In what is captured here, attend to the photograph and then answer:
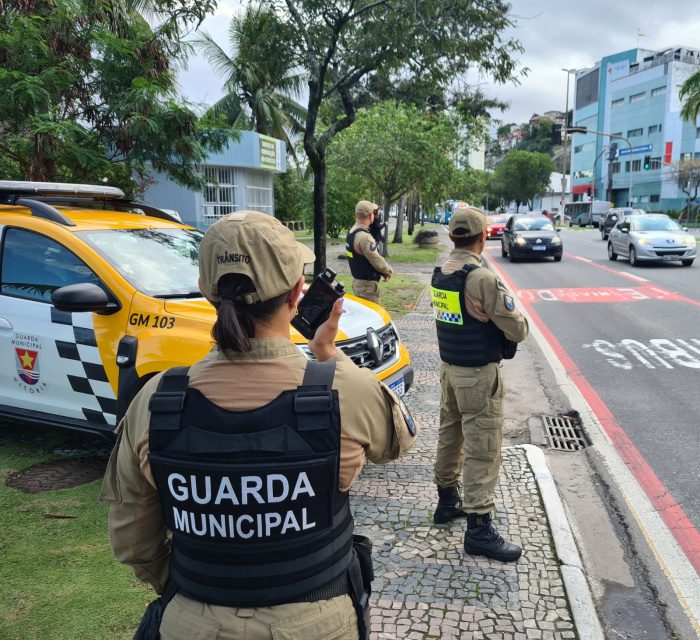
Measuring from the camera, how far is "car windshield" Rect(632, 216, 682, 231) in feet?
59.1

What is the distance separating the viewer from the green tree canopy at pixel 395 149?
20.4 metres

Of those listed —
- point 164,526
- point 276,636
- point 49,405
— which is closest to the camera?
point 276,636

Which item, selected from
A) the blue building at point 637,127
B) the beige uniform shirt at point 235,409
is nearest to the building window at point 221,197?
the beige uniform shirt at point 235,409

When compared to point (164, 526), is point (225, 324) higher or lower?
higher

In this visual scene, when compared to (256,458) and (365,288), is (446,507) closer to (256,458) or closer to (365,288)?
(256,458)

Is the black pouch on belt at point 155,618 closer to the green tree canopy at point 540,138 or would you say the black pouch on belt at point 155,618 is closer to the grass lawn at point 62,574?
the grass lawn at point 62,574

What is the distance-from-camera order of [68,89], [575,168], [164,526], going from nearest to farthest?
[164,526], [68,89], [575,168]

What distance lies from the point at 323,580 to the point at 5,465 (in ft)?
12.8

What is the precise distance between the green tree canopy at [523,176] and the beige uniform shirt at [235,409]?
306 feet

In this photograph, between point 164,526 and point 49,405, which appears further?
point 49,405

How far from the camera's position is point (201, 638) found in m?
1.42

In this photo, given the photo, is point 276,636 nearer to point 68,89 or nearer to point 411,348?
point 411,348

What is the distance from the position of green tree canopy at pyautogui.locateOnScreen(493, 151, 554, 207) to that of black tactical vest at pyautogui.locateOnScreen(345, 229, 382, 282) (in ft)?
286

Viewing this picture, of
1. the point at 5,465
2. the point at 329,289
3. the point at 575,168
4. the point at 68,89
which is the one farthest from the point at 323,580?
the point at 575,168
